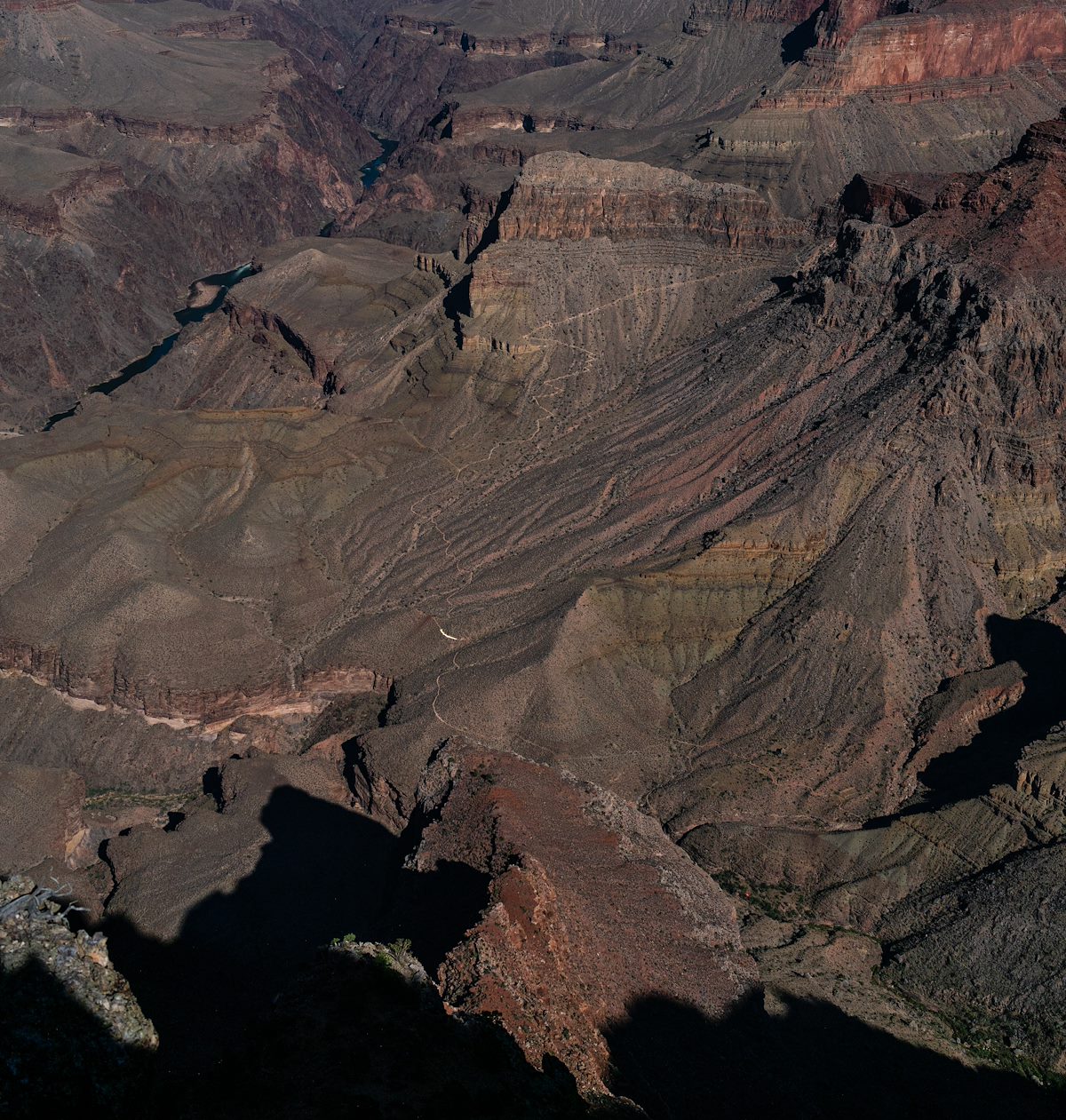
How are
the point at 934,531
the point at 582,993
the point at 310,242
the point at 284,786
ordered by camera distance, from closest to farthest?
the point at 582,993, the point at 284,786, the point at 934,531, the point at 310,242

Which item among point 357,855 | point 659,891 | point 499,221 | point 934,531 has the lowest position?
point 357,855

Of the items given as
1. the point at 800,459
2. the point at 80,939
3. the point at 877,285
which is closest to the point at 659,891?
the point at 80,939

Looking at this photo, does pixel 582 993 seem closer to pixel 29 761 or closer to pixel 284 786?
pixel 284 786

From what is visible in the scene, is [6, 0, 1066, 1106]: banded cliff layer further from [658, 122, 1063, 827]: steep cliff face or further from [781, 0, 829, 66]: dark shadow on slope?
[781, 0, 829, 66]: dark shadow on slope

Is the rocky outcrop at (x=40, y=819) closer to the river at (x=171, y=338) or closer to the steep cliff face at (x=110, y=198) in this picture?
the river at (x=171, y=338)

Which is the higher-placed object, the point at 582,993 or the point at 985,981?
the point at 582,993

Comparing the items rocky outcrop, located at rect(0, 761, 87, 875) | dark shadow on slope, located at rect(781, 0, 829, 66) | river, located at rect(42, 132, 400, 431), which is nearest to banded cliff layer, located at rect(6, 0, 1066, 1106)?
rocky outcrop, located at rect(0, 761, 87, 875)
